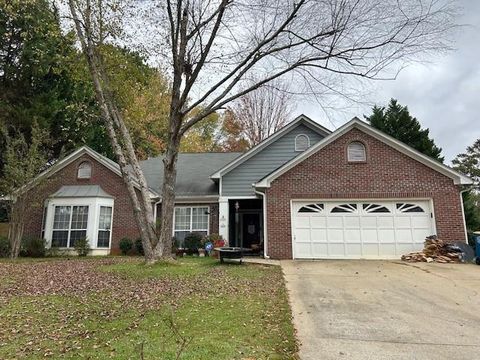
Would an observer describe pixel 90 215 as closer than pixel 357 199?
No

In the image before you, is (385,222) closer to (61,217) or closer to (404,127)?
(404,127)

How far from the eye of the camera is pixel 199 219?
17812 millimetres

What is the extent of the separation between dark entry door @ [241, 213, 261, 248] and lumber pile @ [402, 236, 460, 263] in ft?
24.3

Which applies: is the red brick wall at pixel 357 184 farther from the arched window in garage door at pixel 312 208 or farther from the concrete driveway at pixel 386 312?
the concrete driveway at pixel 386 312

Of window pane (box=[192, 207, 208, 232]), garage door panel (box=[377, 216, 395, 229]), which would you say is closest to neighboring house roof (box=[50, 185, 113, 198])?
window pane (box=[192, 207, 208, 232])

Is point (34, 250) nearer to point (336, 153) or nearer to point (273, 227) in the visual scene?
point (273, 227)

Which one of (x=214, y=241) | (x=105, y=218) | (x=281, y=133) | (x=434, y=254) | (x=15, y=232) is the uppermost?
(x=281, y=133)

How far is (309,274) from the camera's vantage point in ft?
34.1

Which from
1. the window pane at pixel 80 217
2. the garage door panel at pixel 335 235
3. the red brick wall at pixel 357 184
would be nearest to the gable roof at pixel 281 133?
the red brick wall at pixel 357 184

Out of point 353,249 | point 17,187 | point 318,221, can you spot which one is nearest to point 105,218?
point 17,187

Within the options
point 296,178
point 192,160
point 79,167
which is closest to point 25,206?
point 79,167

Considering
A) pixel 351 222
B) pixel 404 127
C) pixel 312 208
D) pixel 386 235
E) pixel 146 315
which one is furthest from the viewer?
pixel 404 127

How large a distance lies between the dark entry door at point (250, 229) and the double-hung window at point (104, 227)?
21.9 feet

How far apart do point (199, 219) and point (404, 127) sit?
1677cm
